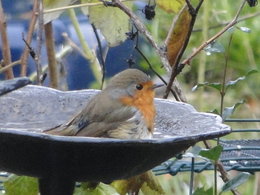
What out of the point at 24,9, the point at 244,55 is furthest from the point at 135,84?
the point at 244,55

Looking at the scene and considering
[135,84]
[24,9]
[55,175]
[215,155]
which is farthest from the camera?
[24,9]

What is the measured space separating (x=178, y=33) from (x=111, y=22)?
24cm

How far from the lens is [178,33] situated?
3.06 m

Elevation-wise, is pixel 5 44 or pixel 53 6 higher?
pixel 53 6

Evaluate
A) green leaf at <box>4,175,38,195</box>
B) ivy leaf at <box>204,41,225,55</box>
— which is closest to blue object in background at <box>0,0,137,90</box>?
ivy leaf at <box>204,41,225,55</box>

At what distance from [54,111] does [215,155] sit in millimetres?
564

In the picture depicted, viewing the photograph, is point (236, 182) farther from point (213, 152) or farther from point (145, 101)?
point (145, 101)

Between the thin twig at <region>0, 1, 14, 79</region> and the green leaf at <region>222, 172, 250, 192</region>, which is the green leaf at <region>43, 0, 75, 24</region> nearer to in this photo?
the thin twig at <region>0, 1, 14, 79</region>

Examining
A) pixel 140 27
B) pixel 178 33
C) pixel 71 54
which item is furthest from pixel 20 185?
pixel 71 54

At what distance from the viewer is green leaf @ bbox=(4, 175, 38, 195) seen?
2.77 meters

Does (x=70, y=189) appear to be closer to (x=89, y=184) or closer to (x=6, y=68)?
(x=89, y=184)

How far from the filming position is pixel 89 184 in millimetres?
2723

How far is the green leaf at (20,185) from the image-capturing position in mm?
2766

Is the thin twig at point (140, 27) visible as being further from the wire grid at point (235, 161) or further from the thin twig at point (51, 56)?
the thin twig at point (51, 56)
